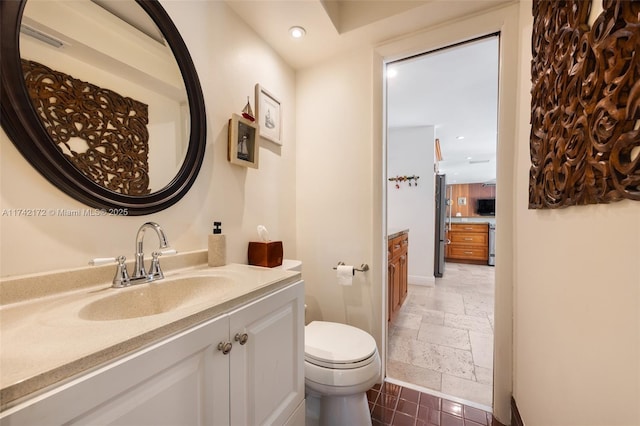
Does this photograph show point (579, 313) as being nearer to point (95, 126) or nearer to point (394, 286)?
point (95, 126)

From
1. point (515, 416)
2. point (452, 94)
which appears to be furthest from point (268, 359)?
point (452, 94)

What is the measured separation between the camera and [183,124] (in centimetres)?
110

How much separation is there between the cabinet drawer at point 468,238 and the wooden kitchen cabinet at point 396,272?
3.49m

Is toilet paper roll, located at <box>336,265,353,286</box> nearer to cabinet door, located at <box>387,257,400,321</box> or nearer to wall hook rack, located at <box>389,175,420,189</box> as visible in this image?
cabinet door, located at <box>387,257,400,321</box>

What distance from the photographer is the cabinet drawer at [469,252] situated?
5.43 m

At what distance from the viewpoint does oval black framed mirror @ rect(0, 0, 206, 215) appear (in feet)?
2.17

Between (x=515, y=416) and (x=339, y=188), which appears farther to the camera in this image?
(x=339, y=188)

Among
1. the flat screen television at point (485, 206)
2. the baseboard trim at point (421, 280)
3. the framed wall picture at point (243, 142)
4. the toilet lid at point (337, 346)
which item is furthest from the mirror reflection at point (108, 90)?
the flat screen television at point (485, 206)

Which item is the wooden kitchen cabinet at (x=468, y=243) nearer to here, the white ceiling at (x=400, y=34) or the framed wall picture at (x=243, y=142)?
the white ceiling at (x=400, y=34)

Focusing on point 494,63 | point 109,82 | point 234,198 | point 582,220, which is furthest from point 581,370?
point 494,63

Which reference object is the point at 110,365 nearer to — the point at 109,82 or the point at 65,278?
the point at 65,278

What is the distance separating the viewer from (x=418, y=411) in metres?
1.42

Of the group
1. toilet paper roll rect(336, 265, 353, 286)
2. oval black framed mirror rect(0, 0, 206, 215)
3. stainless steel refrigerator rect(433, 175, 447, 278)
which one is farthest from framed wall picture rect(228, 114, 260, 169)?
stainless steel refrigerator rect(433, 175, 447, 278)

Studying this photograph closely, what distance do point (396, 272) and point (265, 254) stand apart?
1575 mm
